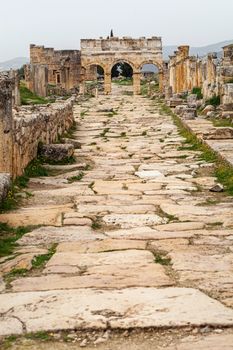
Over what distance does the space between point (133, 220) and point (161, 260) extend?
163cm

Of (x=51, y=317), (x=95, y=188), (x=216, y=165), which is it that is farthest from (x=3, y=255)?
(x=216, y=165)

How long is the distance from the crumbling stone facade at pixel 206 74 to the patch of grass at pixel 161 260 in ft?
45.3

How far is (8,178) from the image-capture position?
23.9 feet

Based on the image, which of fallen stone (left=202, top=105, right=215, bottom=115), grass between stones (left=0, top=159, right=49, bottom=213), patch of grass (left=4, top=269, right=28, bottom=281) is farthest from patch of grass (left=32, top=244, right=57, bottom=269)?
fallen stone (left=202, top=105, right=215, bottom=115)

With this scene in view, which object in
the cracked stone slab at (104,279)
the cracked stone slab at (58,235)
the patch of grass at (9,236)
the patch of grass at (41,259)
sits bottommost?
the cracked stone slab at (58,235)

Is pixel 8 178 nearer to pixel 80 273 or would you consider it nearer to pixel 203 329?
pixel 80 273

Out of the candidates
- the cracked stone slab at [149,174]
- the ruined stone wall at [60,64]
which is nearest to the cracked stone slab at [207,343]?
the cracked stone slab at [149,174]

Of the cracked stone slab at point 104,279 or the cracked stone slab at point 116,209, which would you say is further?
the cracked stone slab at point 116,209

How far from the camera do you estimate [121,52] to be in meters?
46.2

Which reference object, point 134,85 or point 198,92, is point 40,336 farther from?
point 134,85

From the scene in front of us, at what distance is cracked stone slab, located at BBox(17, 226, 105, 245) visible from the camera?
Result: 5734mm

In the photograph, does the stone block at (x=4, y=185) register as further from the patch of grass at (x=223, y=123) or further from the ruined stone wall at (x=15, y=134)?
the patch of grass at (x=223, y=123)

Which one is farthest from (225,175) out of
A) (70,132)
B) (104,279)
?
(70,132)

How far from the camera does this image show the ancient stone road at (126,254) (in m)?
3.66
